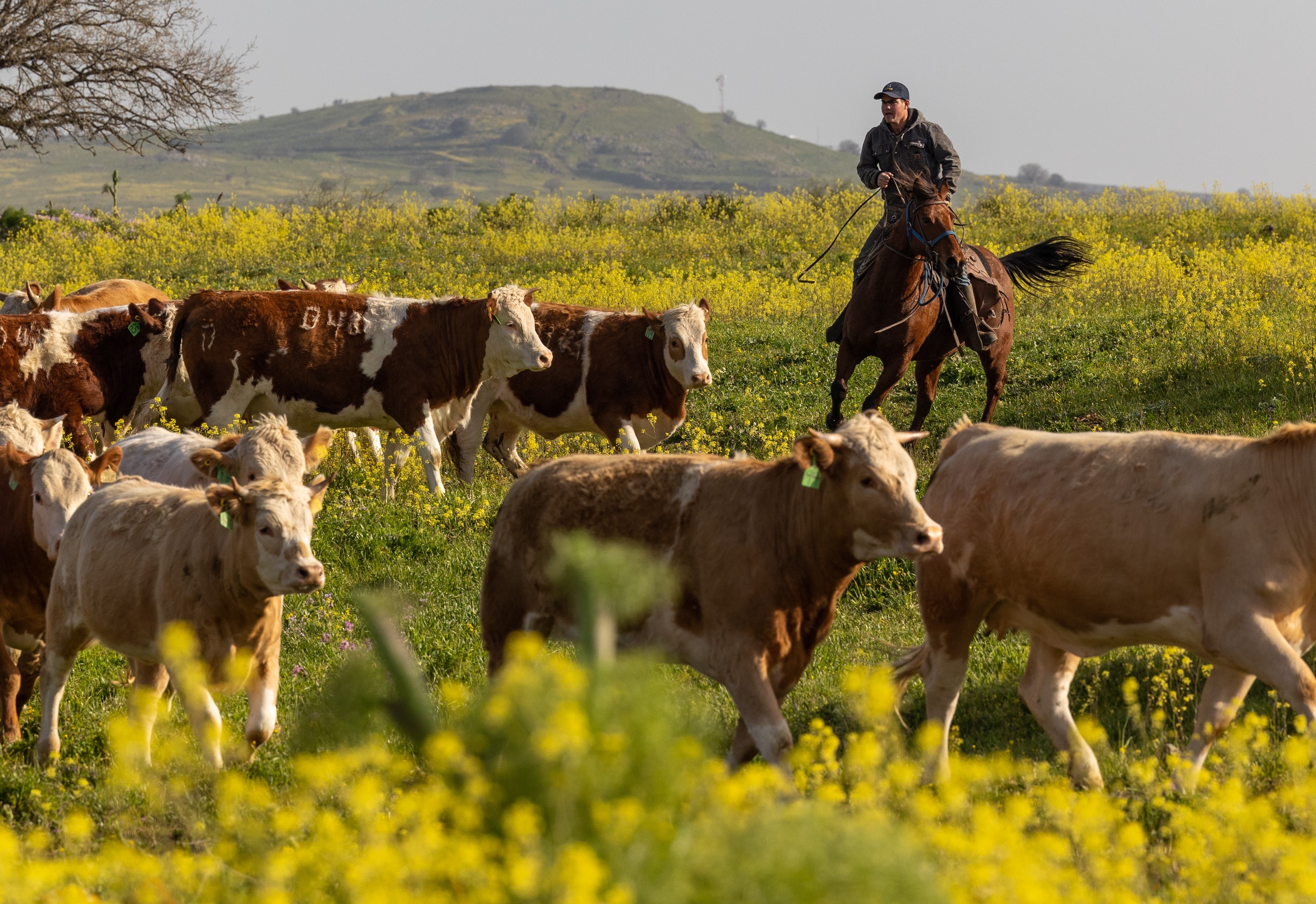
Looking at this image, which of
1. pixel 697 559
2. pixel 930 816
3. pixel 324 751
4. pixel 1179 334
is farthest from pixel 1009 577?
pixel 1179 334

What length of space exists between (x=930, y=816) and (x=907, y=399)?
459 inches

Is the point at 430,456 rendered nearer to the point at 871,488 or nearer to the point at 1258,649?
the point at 871,488

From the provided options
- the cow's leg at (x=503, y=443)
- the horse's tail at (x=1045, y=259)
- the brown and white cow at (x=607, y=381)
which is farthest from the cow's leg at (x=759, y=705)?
the horse's tail at (x=1045, y=259)

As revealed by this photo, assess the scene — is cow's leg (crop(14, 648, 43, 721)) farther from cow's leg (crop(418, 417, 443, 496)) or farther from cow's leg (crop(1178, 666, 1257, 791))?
cow's leg (crop(1178, 666, 1257, 791))

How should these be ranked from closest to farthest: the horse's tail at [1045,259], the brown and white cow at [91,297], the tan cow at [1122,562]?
the tan cow at [1122,562], the horse's tail at [1045,259], the brown and white cow at [91,297]

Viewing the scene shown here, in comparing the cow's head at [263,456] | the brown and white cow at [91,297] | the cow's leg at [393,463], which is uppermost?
the cow's head at [263,456]

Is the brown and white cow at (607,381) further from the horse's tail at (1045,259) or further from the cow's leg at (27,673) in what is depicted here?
the cow's leg at (27,673)

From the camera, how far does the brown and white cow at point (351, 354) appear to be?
474 inches

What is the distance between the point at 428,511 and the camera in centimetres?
1062

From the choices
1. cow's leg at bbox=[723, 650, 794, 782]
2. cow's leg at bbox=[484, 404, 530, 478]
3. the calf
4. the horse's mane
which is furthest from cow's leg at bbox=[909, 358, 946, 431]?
cow's leg at bbox=[723, 650, 794, 782]

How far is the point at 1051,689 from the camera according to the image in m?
6.48

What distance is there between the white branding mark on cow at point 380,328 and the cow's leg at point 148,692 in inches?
218

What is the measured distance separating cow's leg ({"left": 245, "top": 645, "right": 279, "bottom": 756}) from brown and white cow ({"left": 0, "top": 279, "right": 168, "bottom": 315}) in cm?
1149

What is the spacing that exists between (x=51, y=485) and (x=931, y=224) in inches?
333
